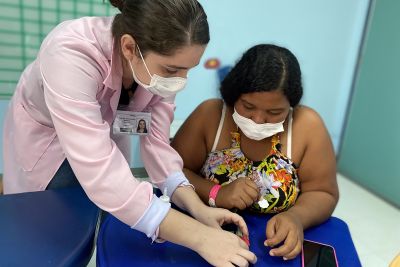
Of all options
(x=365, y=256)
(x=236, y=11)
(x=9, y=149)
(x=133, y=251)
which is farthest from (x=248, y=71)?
(x=365, y=256)

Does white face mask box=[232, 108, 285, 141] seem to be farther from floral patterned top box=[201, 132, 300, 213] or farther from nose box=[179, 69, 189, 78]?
nose box=[179, 69, 189, 78]

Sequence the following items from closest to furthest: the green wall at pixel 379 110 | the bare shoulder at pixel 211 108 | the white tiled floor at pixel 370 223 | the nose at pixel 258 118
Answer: the nose at pixel 258 118
the bare shoulder at pixel 211 108
the white tiled floor at pixel 370 223
the green wall at pixel 379 110

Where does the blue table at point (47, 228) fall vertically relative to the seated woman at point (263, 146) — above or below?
below

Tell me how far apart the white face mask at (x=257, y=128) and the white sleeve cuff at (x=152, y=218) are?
434 mm

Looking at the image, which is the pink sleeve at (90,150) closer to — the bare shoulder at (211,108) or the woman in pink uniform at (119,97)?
the woman in pink uniform at (119,97)

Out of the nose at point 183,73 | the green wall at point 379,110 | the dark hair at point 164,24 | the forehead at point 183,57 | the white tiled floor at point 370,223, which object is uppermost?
the dark hair at point 164,24

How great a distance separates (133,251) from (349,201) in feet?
6.61

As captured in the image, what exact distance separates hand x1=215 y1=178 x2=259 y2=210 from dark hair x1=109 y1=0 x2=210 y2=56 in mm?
398

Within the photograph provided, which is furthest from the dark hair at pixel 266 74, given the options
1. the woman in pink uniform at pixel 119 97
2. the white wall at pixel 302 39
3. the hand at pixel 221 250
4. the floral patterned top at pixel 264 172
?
the white wall at pixel 302 39

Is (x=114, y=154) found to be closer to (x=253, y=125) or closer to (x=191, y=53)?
(x=191, y=53)

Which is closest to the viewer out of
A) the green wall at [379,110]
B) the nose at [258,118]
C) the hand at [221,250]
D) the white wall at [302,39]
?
the hand at [221,250]

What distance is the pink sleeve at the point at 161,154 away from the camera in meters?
1.06

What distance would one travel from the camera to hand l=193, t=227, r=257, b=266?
76cm

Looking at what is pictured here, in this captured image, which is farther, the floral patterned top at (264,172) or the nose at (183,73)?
the floral patterned top at (264,172)
